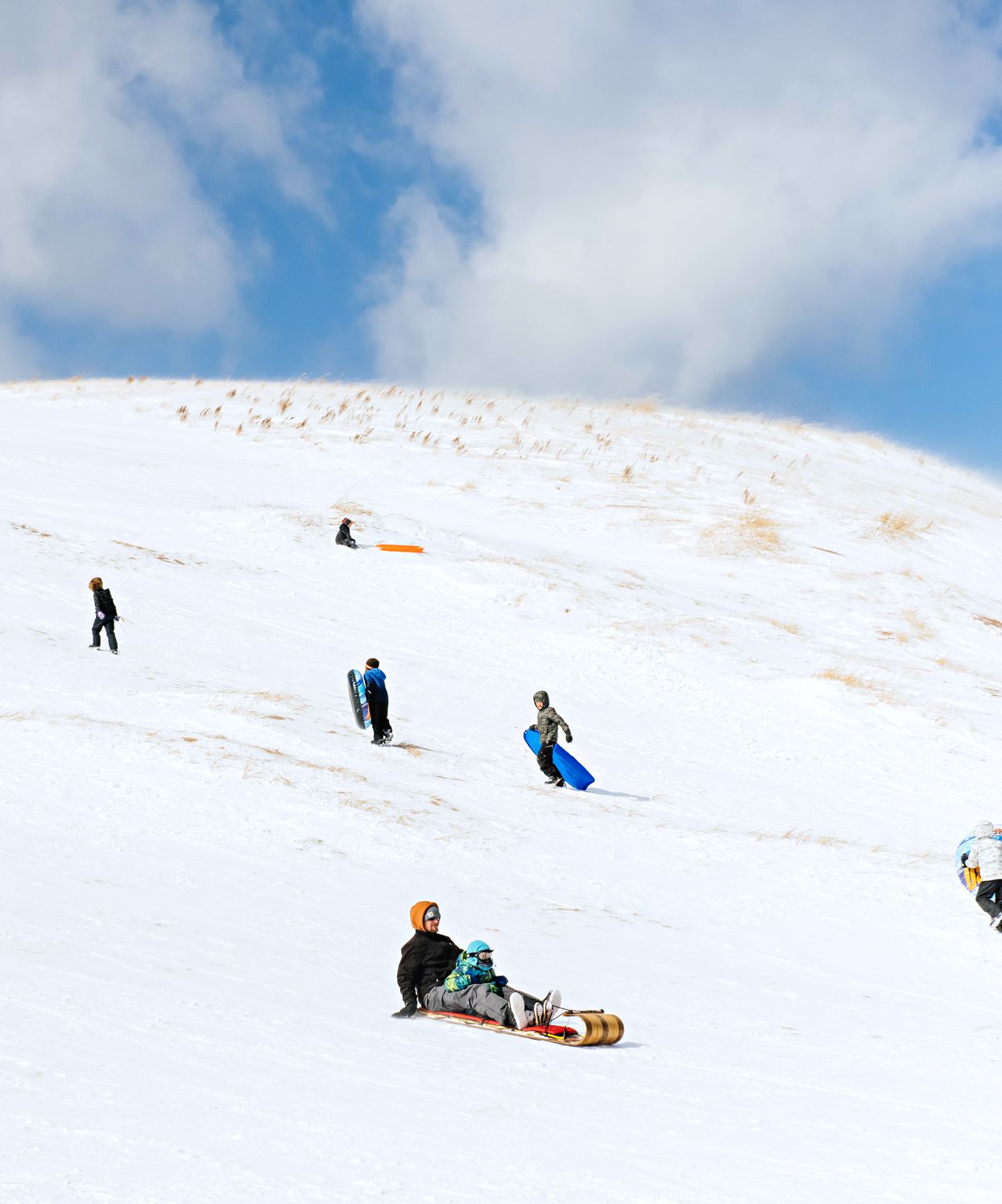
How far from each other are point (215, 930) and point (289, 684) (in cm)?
1025

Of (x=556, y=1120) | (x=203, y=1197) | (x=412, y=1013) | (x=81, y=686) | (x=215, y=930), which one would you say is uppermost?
(x=81, y=686)

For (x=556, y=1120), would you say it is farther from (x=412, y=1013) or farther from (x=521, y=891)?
(x=521, y=891)

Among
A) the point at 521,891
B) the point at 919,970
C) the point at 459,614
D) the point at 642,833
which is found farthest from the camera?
the point at 459,614

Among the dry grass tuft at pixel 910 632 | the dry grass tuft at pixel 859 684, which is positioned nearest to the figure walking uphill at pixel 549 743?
the dry grass tuft at pixel 859 684

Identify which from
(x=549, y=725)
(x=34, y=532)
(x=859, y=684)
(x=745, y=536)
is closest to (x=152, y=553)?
(x=34, y=532)

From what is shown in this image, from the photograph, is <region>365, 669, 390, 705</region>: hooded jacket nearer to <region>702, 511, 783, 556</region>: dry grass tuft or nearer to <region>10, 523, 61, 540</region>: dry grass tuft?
<region>10, 523, 61, 540</region>: dry grass tuft

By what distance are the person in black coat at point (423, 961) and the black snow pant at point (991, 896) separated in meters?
6.95

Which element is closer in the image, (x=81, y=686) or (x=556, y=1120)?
(x=556, y=1120)

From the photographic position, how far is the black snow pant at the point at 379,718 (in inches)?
667

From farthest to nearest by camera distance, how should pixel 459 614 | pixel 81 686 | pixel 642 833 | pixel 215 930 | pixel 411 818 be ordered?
pixel 459 614, pixel 81 686, pixel 642 833, pixel 411 818, pixel 215 930

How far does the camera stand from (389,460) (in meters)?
38.1

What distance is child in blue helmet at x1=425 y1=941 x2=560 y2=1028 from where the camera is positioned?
8250 millimetres

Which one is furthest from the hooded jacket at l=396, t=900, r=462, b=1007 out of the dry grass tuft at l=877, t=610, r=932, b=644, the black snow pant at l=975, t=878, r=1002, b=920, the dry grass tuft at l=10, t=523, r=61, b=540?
the dry grass tuft at l=877, t=610, r=932, b=644

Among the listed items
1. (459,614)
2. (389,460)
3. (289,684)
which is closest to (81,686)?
(289,684)
